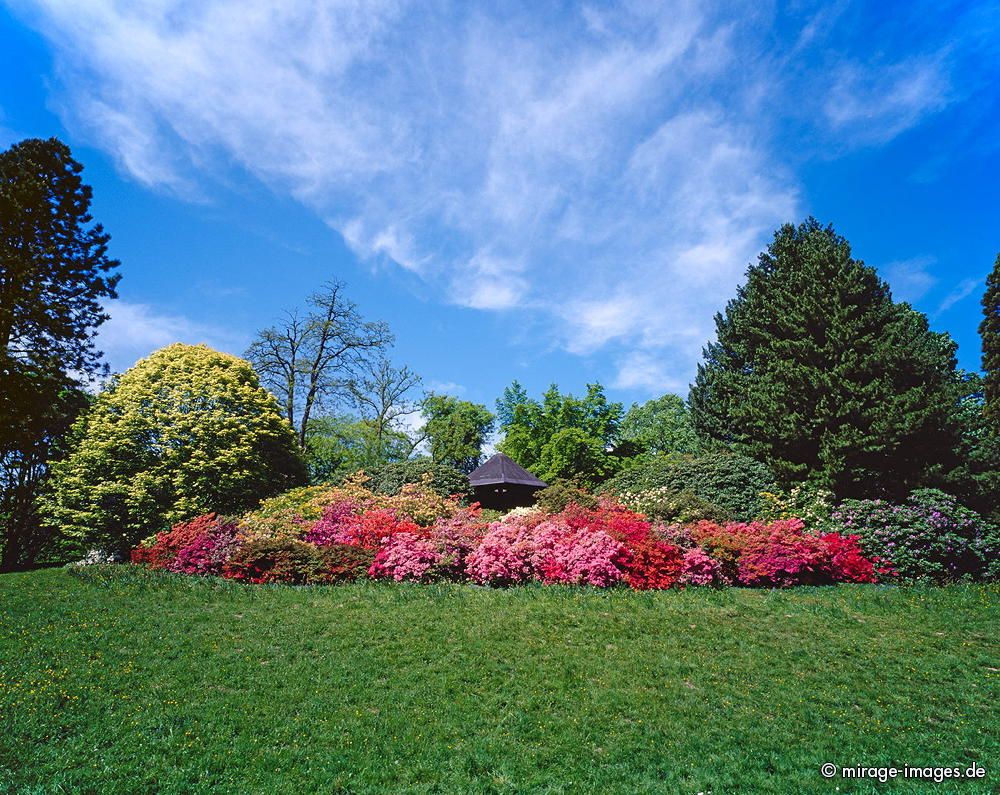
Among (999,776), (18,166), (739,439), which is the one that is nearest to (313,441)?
(18,166)

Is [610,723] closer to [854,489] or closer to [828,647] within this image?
[828,647]

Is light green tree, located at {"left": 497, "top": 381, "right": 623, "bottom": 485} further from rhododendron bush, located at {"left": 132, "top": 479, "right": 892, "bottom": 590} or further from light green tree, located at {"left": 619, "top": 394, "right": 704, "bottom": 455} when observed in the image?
rhododendron bush, located at {"left": 132, "top": 479, "right": 892, "bottom": 590}

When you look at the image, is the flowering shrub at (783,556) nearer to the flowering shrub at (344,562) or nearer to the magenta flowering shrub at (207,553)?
the flowering shrub at (344,562)

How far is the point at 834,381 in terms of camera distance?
15.4 m

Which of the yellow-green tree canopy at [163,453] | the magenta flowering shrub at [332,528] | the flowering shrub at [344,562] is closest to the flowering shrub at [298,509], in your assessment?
the magenta flowering shrub at [332,528]

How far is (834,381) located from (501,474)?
1461 centimetres

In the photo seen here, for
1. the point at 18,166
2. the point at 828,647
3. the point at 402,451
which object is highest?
the point at 18,166

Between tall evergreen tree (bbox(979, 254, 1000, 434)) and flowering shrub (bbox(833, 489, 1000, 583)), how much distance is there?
46.7 feet

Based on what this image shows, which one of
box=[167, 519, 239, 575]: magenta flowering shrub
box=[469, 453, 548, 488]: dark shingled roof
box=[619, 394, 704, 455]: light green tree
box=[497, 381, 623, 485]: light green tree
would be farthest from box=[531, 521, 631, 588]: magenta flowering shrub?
box=[619, 394, 704, 455]: light green tree

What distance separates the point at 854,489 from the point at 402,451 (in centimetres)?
2723

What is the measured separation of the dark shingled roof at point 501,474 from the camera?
2505 cm

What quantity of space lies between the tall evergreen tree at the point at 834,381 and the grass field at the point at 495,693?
253 inches

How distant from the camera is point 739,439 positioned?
60.3ft

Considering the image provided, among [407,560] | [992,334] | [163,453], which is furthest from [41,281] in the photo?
[992,334]
